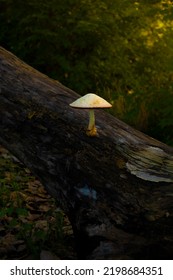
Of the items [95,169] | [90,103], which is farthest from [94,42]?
[90,103]

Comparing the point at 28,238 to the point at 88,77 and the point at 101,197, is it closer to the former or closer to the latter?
the point at 101,197

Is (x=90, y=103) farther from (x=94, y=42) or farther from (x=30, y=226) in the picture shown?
(x=94, y=42)

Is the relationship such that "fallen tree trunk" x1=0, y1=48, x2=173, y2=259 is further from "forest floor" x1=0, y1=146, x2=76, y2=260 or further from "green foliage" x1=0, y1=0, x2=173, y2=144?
"green foliage" x1=0, y1=0, x2=173, y2=144

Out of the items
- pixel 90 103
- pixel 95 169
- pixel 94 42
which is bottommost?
pixel 95 169

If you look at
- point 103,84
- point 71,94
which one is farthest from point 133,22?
point 71,94

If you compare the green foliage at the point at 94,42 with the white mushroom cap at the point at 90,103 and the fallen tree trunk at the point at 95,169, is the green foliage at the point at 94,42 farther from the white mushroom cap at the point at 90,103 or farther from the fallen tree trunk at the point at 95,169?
the white mushroom cap at the point at 90,103

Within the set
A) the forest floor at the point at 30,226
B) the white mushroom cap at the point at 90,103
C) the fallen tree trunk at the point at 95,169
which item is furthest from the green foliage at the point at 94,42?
the white mushroom cap at the point at 90,103
